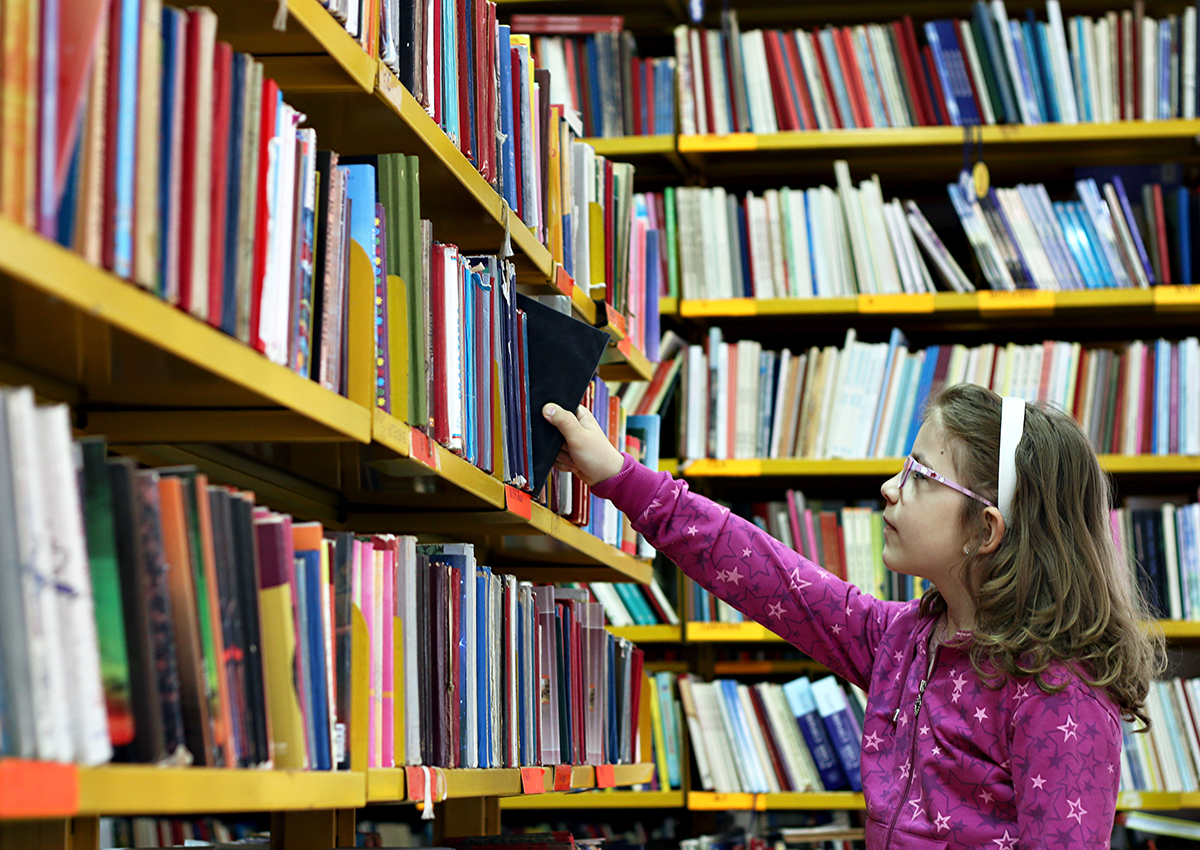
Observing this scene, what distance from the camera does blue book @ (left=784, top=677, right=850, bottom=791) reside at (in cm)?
293

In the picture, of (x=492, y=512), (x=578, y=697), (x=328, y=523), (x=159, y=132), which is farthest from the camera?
(x=578, y=697)

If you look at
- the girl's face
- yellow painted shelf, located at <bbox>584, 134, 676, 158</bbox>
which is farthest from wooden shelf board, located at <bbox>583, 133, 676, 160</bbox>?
the girl's face

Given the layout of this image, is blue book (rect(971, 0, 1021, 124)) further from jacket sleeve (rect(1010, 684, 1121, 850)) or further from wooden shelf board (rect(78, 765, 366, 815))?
wooden shelf board (rect(78, 765, 366, 815))

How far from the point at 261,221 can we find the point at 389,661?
471 mm

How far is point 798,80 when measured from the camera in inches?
125

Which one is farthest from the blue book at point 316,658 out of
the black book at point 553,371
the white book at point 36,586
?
the black book at point 553,371

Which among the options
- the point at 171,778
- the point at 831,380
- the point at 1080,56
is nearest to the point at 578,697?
the point at 171,778

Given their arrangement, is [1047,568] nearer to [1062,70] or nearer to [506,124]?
[506,124]

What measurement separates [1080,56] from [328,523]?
2.33 m

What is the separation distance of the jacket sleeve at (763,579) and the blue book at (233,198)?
0.91 metres

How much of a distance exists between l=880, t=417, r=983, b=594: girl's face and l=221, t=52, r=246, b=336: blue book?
99 centimetres

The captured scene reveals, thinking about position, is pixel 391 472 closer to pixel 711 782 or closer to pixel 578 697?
pixel 578 697

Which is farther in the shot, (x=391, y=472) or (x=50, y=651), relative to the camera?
(x=391, y=472)

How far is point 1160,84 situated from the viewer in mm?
3072
